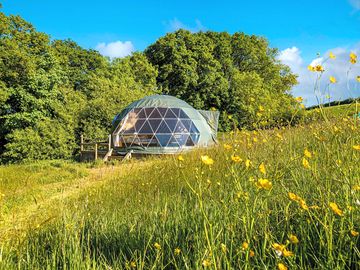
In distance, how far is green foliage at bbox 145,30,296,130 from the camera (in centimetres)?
3033

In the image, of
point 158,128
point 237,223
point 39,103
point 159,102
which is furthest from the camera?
point 39,103

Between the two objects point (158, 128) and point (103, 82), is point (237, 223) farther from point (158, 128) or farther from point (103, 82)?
point (103, 82)

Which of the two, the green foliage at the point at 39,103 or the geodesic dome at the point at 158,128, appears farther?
the green foliage at the point at 39,103

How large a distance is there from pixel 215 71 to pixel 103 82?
1203 cm

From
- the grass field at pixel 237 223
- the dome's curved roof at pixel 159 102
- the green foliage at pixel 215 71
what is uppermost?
the green foliage at pixel 215 71

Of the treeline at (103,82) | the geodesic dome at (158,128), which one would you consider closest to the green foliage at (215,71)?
the treeline at (103,82)

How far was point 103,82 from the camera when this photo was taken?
2352 cm

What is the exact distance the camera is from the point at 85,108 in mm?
20234

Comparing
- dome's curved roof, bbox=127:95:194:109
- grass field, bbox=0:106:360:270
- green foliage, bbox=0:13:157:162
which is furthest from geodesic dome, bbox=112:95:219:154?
grass field, bbox=0:106:360:270

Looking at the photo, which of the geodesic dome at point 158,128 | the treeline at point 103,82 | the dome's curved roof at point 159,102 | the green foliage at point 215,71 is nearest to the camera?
the geodesic dome at point 158,128

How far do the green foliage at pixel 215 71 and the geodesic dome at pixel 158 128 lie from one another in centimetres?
1300

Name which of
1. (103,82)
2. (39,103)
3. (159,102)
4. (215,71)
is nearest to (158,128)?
(159,102)

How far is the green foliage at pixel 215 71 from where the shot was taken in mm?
30333

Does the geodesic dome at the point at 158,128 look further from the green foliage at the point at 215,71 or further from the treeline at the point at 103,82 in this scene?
the green foliage at the point at 215,71
